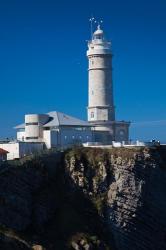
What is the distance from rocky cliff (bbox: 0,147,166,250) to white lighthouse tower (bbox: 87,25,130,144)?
1568cm

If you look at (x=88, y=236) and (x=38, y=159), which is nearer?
(x=88, y=236)

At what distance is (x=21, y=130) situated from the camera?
246 feet

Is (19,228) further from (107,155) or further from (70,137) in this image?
(70,137)

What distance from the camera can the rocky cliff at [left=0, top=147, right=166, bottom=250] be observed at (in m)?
52.2

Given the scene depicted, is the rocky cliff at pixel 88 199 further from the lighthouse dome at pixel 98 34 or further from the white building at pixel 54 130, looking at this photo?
the lighthouse dome at pixel 98 34

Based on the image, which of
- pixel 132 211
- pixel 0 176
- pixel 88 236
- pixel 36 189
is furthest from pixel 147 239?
pixel 0 176

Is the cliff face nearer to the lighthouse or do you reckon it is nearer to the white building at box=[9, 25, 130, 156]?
the white building at box=[9, 25, 130, 156]

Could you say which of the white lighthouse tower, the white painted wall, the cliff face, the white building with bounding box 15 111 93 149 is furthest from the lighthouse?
the cliff face

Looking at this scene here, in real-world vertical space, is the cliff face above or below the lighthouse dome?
below

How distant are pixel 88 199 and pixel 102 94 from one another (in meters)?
21.9

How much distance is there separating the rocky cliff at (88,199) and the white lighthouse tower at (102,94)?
15.7 meters

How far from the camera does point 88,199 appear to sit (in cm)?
5716

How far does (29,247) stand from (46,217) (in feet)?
20.4

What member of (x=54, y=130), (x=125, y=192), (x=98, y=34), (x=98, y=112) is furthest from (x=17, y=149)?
(x=98, y=34)
